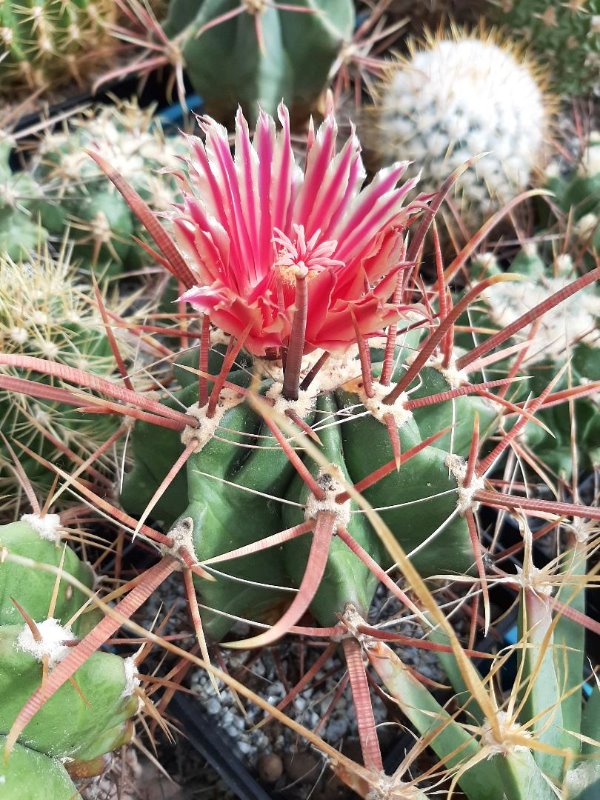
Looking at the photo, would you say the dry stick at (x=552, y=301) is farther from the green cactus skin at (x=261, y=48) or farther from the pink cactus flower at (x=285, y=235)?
the green cactus skin at (x=261, y=48)

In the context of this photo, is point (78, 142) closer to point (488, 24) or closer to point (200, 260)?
point (200, 260)

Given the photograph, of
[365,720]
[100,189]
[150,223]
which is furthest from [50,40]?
[365,720]

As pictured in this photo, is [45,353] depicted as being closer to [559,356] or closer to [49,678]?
[49,678]

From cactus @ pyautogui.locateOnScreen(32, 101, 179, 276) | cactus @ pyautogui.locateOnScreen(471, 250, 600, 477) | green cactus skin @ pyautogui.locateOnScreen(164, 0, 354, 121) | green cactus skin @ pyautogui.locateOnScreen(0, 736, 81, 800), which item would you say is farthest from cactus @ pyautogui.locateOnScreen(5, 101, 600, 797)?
green cactus skin @ pyautogui.locateOnScreen(164, 0, 354, 121)

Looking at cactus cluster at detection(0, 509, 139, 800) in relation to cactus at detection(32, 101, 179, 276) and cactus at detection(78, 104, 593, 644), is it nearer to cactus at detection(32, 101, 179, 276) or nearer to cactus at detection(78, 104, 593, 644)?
cactus at detection(78, 104, 593, 644)

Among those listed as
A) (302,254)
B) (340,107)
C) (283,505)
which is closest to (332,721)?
(283,505)

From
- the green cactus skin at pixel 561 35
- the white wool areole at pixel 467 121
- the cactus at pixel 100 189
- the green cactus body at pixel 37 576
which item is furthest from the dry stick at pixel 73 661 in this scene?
the green cactus skin at pixel 561 35

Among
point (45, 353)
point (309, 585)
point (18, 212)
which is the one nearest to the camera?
point (309, 585)
